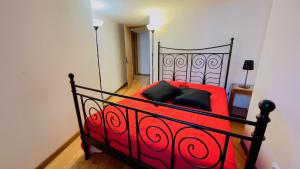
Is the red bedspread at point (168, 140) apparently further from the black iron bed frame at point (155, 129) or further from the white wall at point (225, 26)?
the white wall at point (225, 26)

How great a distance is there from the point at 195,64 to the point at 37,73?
108 inches

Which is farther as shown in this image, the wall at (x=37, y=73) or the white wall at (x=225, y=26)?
the white wall at (x=225, y=26)

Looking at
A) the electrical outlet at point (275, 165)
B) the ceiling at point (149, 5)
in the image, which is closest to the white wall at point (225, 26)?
the ceiling at point (149, 5)

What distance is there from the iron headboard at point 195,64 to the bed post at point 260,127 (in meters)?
2.15

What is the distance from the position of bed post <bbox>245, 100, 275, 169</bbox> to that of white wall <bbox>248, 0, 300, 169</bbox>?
0.44 meters

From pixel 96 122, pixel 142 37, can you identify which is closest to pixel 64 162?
pixel 96 122

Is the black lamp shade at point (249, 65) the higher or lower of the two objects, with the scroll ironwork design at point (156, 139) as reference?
higher

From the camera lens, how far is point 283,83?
44.1 inches

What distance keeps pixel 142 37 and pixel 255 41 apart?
4.64 metres

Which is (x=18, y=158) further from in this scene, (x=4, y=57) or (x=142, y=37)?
(x=142, y=37)

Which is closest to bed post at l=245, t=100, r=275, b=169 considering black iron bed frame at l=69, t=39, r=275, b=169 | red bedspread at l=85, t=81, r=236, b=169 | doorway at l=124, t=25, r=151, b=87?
black iron bed frame at l=69, t=39, r=275, b=169

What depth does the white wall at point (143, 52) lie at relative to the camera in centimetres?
613

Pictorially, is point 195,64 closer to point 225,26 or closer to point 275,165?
point 225,26

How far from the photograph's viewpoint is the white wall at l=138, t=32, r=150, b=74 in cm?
613
